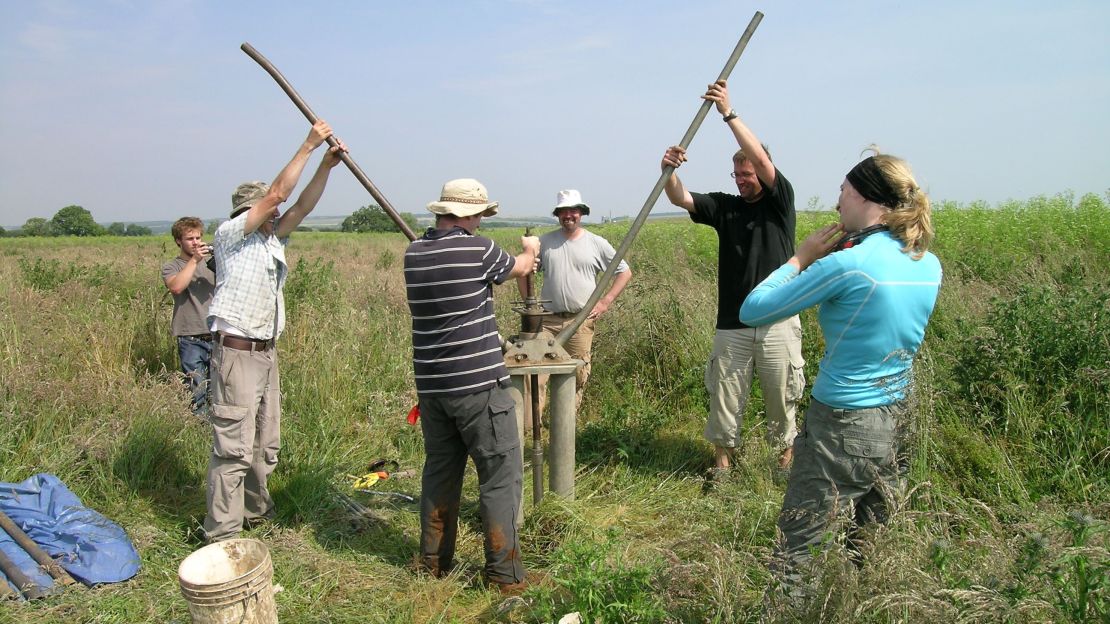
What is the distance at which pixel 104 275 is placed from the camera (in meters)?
9.31

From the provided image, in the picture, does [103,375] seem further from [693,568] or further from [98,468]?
[693,568]

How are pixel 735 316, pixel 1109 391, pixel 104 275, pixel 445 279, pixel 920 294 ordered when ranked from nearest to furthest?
1. pixel 920 294
2. pixel 445 279
3. pixel 1109 391
4. pixel 735 316
5. pixel 104 275

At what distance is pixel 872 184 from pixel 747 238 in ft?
6.41

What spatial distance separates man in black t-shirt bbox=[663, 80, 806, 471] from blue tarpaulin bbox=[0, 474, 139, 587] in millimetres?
3382

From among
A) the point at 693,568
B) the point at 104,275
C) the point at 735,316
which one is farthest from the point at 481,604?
the point at 104,275

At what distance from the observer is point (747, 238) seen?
177 inches

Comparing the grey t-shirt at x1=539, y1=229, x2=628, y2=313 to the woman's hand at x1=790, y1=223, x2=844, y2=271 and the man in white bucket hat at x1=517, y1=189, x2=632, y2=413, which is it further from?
the woman's hand at x1=790, y1=223, x2=844, y2=271

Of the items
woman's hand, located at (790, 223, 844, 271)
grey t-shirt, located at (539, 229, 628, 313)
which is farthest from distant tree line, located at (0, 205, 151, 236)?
woman's hand, located at (790, 223, 844, 271)

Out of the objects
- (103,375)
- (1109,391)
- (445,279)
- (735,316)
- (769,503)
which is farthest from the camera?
(103,375)

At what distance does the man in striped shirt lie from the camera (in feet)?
10.7

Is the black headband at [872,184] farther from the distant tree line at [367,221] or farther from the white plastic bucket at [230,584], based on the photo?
the distant tree line at [367,221]

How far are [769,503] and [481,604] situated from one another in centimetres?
164

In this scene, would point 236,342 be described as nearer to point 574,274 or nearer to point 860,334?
point 574,274

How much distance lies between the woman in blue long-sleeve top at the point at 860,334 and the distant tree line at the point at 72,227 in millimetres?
48182
